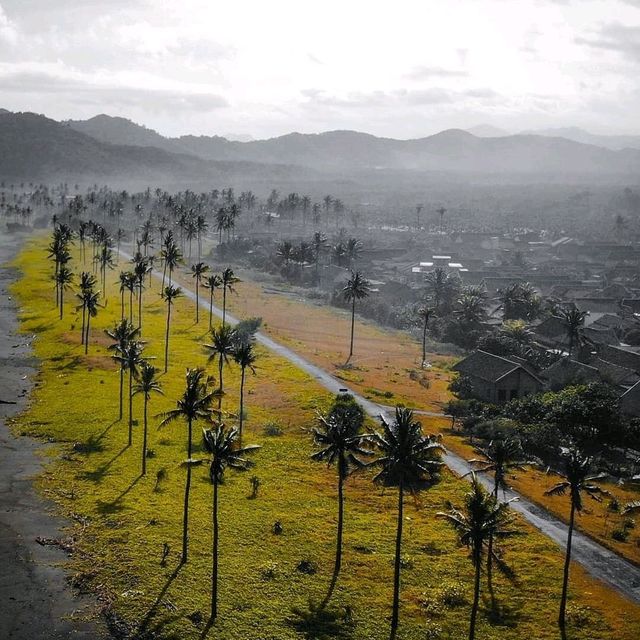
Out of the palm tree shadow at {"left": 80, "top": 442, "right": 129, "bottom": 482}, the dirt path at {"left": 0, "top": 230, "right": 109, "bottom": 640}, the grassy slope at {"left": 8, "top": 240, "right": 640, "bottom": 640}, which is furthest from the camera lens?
the palm tree shadow at {"left": 80, "top": 442, "right": 129, "bottom": 482}

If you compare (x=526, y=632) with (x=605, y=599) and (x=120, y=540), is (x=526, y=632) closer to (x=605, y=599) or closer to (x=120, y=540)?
(x=605, y=599)

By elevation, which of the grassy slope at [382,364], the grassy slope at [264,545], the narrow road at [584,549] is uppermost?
the grassy slope at [382,364]

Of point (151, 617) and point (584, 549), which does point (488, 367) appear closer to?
point (584, 549)

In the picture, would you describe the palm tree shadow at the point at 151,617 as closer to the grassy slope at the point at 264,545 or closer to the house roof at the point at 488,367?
the grassy slope at the point at 264,545

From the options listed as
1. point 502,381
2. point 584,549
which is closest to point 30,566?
point 584,549

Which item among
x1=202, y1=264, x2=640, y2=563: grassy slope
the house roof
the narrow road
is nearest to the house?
the house roof

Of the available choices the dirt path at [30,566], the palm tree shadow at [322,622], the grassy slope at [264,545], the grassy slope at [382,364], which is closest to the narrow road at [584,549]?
the grassy slope at [382,364]

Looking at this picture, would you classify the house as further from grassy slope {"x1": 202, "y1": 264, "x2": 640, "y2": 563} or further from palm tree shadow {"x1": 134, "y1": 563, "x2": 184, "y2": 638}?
palm tree shadow {"x1": 134, "y1": 563, "x2": 184, "y2": 638}
